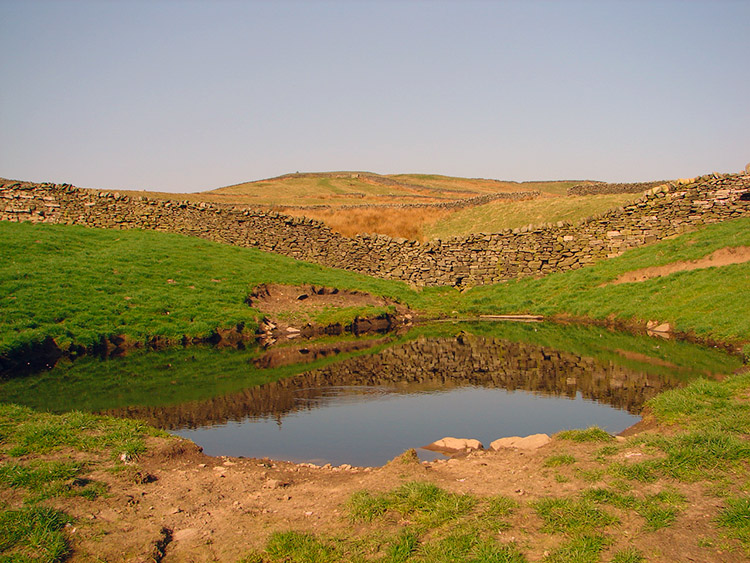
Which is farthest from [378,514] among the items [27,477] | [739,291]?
[739,291]

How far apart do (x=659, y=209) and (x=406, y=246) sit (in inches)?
554

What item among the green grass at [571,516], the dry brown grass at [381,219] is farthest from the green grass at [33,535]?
the dry brown grass at [381,219]

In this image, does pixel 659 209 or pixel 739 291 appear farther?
pixel 659 209

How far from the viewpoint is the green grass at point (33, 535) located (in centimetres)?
584

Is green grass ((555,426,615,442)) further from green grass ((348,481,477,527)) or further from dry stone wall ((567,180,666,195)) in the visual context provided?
dry stone wall ((567,180,666,195))

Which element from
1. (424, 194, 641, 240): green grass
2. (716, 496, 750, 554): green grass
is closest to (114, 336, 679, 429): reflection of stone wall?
(716, 496, 750, 554): green grass

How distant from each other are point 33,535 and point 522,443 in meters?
7.16

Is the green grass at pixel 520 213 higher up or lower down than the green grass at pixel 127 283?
higher up

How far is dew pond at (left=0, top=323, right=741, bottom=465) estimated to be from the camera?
1142 centimetres

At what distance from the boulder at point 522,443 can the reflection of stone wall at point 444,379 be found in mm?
3558

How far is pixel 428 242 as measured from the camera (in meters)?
35.1

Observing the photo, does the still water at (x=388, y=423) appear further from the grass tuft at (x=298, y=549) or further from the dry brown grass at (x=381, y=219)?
the dry brown grass at (x=381, y=219)

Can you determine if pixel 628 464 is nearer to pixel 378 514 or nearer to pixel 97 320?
pixel 378 514

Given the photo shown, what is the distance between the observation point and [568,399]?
13656 millimetres
